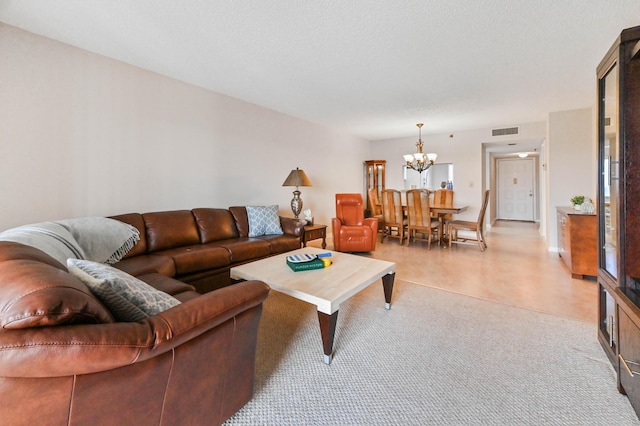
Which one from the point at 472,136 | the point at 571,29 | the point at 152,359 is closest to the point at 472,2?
the point at 571,29

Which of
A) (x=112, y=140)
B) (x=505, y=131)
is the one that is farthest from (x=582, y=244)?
(x=112, y=140)

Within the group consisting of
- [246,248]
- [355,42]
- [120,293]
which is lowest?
[246,248]

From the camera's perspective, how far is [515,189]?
8.50 meters

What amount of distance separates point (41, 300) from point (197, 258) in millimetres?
1937

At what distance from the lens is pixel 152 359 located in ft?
3.03

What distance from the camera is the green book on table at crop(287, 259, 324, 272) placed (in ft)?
7.34

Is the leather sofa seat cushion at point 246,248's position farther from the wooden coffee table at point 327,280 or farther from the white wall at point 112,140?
the white wall at point 112,140

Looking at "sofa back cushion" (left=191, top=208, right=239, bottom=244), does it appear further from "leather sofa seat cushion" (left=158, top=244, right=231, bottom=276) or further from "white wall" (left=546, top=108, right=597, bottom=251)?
"white wall" (left=546, top=108, right=597, bottom=251)

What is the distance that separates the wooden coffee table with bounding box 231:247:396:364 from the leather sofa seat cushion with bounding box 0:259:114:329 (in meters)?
1.12

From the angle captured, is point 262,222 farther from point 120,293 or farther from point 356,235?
point 120,293

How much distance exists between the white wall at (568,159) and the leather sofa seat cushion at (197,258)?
509cm

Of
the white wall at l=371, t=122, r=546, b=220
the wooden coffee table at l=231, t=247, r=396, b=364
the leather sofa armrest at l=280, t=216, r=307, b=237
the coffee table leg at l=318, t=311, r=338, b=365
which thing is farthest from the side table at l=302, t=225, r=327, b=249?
the white wall at l=371, t=122, r=546, b=220

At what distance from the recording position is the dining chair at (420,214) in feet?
15.6

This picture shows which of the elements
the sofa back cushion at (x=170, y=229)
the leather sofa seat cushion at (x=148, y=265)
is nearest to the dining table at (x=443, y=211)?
the sofa back cushion at (x=170, y=229)
